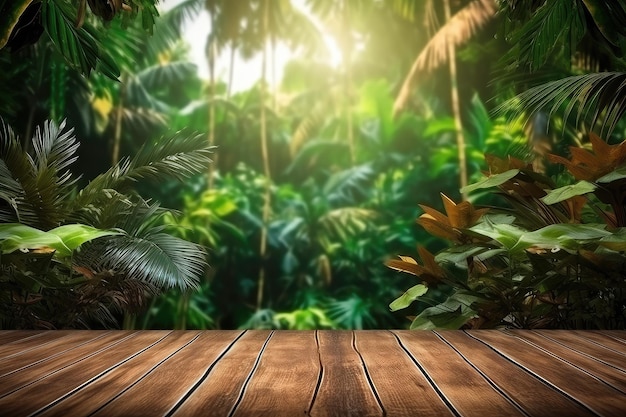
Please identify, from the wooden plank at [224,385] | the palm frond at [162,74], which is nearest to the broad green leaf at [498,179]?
the wooden plank at [224,385]

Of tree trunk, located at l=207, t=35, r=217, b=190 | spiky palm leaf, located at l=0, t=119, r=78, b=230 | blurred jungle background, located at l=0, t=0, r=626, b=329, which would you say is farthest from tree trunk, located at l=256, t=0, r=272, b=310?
spiky palm leaf, located at l=0, t=119, r=78, b=230

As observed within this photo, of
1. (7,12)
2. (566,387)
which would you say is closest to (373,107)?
(7,12)

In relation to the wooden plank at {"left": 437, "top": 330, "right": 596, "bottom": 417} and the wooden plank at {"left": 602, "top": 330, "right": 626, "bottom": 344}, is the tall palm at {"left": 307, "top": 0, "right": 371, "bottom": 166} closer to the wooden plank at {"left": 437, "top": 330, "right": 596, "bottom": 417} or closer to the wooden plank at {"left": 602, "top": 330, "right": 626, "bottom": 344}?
the wooden plank at {"left": 602, "top": 330, "right": 626, "bottom": 344}

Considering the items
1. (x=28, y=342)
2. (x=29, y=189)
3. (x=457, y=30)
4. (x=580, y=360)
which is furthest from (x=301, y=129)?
(x=580, y=360)

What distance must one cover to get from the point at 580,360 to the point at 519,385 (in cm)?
34

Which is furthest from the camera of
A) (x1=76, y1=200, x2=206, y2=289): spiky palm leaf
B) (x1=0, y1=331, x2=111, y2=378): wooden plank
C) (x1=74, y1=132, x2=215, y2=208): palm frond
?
(x1=74, y1=132, x2=215, y2=208): palm frond

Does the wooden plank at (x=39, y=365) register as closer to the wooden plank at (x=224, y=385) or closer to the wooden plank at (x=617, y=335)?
the wooden plank at (x=224, y=385)

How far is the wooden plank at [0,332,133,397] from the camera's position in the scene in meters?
1.21

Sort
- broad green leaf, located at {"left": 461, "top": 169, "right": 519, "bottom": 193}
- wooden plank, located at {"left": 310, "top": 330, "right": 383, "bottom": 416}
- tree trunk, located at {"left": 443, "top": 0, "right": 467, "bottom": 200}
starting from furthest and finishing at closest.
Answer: tree trunk, located at {"left": 443, "top": 0, "right": 467, "bottom": 200}
broad green leaf, located at {"left": 461, "top": 169, "right": 519, "bottom": 193}
wooden plank, located at {"left": 310, "top": 330, "right": 383, "bottom": 416}

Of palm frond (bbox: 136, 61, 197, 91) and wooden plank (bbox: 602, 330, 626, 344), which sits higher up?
palm frond (bbox: 136, 61, 197, 91)

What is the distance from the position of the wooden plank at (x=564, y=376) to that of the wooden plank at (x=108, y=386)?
0.85 meters

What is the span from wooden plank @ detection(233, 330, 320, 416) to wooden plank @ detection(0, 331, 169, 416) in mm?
343

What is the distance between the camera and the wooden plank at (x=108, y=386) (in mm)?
1007

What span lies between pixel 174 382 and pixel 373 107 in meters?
5.29
